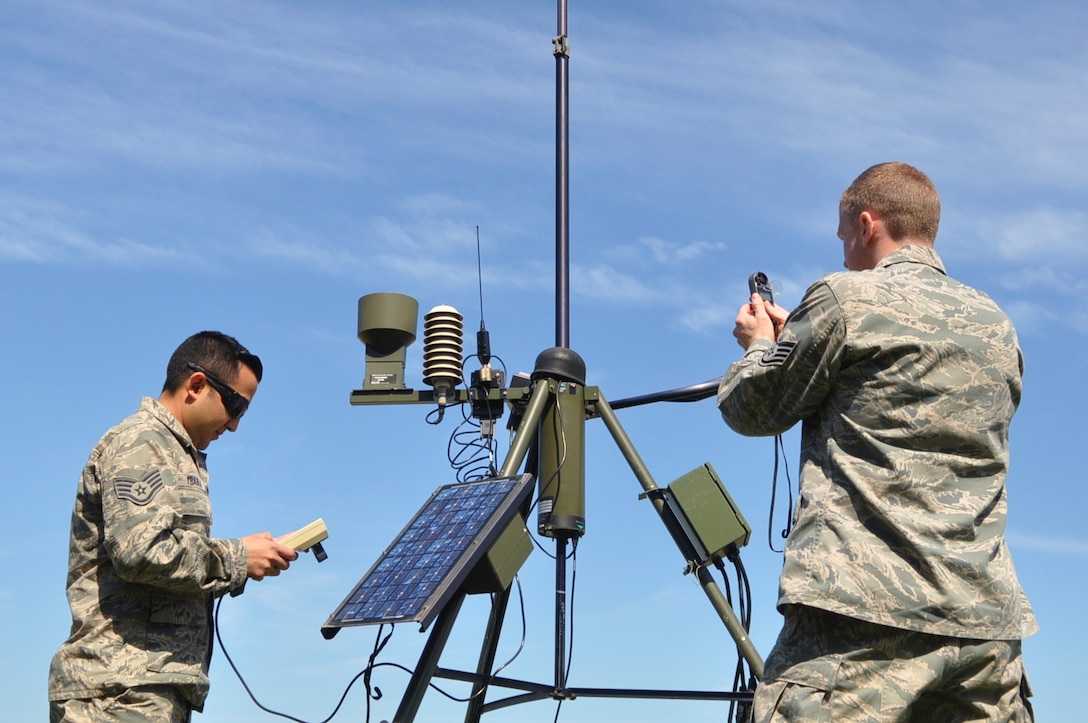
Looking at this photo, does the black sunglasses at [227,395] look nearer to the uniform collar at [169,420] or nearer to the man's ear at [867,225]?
the uniform collar at [169,420]

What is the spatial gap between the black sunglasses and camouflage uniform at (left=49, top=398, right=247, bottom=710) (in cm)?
24

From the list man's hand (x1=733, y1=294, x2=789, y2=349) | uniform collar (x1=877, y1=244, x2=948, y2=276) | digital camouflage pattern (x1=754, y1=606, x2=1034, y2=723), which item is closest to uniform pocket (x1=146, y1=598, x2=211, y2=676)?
digital camouflage pattern (x1=754, y1=606, x2=1034, y2=723)

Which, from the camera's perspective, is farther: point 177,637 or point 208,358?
point 208,358

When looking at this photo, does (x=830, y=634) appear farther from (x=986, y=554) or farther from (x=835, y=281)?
(x=835, y=281)

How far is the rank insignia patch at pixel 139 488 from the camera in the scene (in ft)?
12.4

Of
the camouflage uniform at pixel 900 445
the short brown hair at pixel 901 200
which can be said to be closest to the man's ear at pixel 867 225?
the short brown hair at pixel 901 200

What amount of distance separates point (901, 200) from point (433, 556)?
1957mm

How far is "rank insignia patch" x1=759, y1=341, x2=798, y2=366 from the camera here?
3.32 meters

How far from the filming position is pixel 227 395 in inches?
168

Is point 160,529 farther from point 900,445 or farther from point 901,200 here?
point 901,200

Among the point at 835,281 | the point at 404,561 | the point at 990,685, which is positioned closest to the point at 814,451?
the point at 835,281

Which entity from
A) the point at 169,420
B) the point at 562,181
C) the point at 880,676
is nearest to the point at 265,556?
the point at 169,420

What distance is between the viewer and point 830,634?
3080 mm

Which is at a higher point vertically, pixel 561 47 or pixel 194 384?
pixel 561 47
